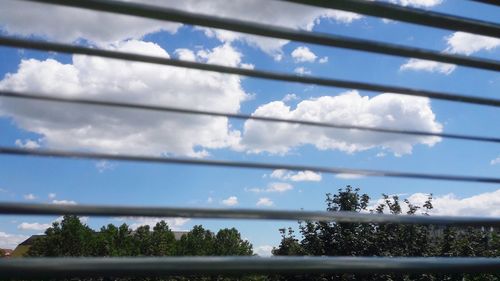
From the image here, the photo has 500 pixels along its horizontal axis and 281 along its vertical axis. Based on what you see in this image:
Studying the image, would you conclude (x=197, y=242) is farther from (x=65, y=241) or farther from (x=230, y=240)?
(x=65, y=241)

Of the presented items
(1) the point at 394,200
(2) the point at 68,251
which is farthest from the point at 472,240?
(2) the point at 68,251

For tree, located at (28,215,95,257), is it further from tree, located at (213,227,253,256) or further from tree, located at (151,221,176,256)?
tree, located at (213,227,253,256)

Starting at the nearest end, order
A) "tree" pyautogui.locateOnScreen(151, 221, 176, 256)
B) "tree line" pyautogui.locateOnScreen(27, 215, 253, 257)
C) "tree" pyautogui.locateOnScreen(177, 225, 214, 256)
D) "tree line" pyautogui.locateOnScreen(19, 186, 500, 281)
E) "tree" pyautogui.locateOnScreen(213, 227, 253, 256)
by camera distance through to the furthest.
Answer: "tree line" pyautogui.locateOnScreen(19, 186, 500, 281)
"tree" pyautogui.locateOnScreen(151, 221, 176, 256)
"tree line" pyautogui.locateOnScreen(27, 215, 253, 257)
"tree" pyautogui.locateOnScreen(177, 225, 214, 256)
"tree" pyautogui.locateOnScreen(213, 227, 253, 256)

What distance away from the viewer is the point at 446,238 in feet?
64.9

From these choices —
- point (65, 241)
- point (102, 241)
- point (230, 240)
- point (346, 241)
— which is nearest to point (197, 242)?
point (230, 240)

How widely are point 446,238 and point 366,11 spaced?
20.3m

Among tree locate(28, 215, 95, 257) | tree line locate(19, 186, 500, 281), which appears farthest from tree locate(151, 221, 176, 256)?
tree locate(28, 215, 95, 257)

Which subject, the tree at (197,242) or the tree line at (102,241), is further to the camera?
the tree at (197,242)

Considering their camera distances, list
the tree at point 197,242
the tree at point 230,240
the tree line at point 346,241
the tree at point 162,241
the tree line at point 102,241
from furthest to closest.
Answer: the tree at point 230,240 < the tree at point 197,242 < the tree line at point 102,241 < the tree at point 162,241 < the tree line at point 346,241

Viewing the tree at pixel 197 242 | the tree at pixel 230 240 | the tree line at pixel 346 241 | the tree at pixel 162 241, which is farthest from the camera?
the tree at pixel 230 240

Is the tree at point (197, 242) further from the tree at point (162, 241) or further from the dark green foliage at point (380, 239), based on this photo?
the dark green foliage at point (380, 239)

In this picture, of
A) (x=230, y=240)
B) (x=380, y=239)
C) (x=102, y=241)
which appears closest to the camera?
(x=380, y=239)

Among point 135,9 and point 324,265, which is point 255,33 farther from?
point 324,265

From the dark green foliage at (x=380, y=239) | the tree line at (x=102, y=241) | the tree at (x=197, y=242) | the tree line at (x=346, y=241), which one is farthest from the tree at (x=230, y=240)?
the dark green foliage at (x=380, y=239)
